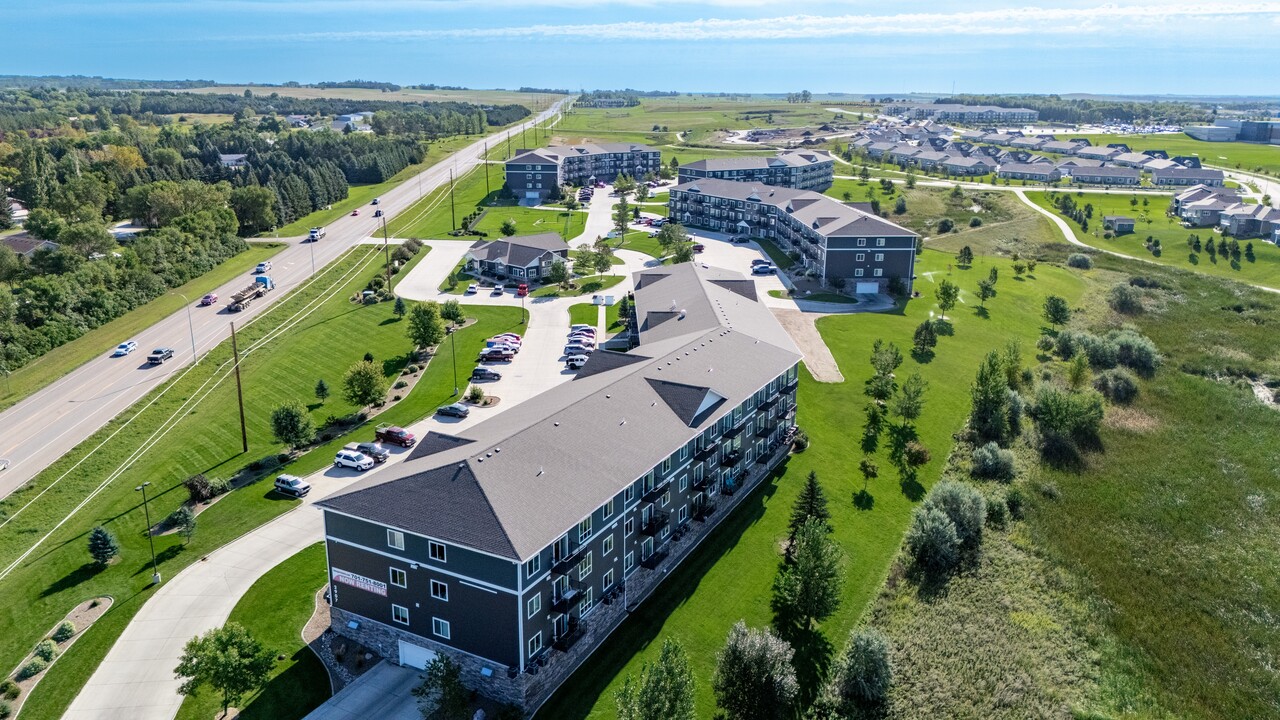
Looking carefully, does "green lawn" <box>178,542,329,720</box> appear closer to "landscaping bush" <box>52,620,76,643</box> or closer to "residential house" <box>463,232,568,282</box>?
"landscaping bush" <box>52,620,76,643</box>

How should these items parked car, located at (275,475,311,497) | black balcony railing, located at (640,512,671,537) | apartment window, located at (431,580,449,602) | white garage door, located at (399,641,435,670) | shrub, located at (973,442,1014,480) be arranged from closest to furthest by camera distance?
Answer: apartment window, located at (431,580,449,602) → white garage door, located at (399,641,435,670) → black balcony railing, located at (640,512,671,537) → parked car, located at (275,475,311,497) → shrub, located at (973,442,1014,480)

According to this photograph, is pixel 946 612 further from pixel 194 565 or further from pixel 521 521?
pixel 194 565

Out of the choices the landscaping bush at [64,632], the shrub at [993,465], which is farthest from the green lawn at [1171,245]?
the landscaping bush at [64,632]

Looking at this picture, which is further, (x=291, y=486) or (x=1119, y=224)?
(x=1119, y=224)

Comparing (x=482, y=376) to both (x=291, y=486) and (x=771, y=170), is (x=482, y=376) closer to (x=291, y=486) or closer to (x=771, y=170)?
(x=291, y=486)

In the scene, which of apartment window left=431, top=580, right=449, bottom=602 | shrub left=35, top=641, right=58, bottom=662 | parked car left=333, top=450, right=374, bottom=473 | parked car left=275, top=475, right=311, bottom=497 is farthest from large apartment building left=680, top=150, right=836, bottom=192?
shrub left=35, top=641, right=58, bottom=662

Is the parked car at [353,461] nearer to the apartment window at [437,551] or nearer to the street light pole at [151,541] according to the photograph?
the street light pole at [151,541]

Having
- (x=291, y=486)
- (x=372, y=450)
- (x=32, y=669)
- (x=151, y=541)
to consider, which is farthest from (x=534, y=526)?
(x=151, y=541)
